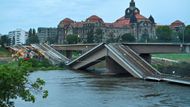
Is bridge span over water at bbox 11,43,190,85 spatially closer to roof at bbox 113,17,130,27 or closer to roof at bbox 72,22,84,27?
roof at bbox 72,22,84,27

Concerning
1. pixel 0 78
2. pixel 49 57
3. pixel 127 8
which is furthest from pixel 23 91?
pixel 127 8

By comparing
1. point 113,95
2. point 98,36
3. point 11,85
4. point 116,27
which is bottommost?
point 113,95

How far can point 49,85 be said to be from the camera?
58875 mm

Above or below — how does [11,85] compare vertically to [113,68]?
below

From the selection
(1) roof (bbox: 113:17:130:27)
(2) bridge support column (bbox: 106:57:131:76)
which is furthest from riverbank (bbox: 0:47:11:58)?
(1) roof (bbox: 113:17:130:27)

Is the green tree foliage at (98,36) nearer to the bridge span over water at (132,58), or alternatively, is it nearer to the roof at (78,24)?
the roof at (78,24)

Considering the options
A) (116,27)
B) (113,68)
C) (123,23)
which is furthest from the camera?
(123,23)

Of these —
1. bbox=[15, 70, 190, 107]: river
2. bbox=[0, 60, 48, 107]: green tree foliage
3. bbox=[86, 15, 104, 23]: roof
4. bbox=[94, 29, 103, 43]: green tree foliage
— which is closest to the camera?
bbox=[0, 60, 48, 107]: green tree foliage

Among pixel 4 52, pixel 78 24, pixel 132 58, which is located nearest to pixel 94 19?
pixel 78 24

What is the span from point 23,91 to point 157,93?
3410 centimetres

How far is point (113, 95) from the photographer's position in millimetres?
47375

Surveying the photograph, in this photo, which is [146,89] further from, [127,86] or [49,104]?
[49,104]

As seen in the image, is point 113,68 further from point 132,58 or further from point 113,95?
point 113,95

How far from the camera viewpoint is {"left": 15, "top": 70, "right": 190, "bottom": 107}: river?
3997cm
